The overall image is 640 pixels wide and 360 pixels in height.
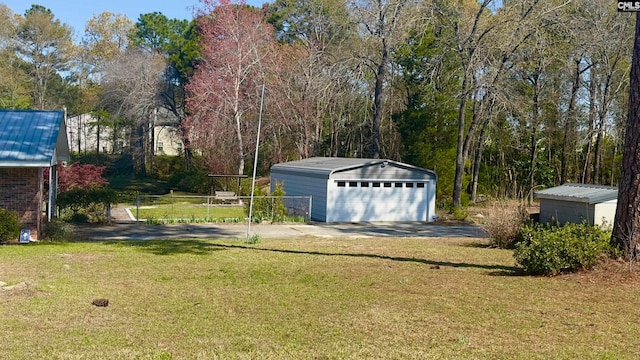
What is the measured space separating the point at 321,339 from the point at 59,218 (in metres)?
17.9

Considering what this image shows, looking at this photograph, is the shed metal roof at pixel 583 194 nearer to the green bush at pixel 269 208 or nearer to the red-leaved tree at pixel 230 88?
the green bush at pixel 269 208

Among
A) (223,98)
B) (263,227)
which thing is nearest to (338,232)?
(263,227)

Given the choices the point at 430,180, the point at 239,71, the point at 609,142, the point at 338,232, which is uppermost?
the point at 239,71

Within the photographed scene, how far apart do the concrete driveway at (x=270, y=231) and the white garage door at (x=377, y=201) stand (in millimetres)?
802

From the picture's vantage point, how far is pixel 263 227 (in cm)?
2339

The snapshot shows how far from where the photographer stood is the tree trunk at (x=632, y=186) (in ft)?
41.2

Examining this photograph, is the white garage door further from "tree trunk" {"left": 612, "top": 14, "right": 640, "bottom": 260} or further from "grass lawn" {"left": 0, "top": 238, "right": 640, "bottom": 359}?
"tree trunk" {"left": 612, "top": 14, "right": 640, "bottom": 260}

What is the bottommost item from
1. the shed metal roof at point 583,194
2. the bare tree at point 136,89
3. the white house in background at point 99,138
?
the shed metal roof at point 583,194

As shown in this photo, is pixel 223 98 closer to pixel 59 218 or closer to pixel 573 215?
pixel 59 218

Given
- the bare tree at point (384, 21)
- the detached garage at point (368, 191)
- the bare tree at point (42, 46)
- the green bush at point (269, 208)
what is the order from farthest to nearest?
the bare tree at point (42, 46)
the bare tree at point (384, 21)
the detached garage at point (368, 191)
the green bush at point (269, 208)

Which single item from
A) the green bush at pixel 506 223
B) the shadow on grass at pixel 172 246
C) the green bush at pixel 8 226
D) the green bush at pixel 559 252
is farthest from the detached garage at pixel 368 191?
the green bush at pixel 559 252

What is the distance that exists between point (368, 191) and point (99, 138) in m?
40.7

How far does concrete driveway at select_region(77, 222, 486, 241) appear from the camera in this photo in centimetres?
2048

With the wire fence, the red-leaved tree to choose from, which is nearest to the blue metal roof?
the wire fence
